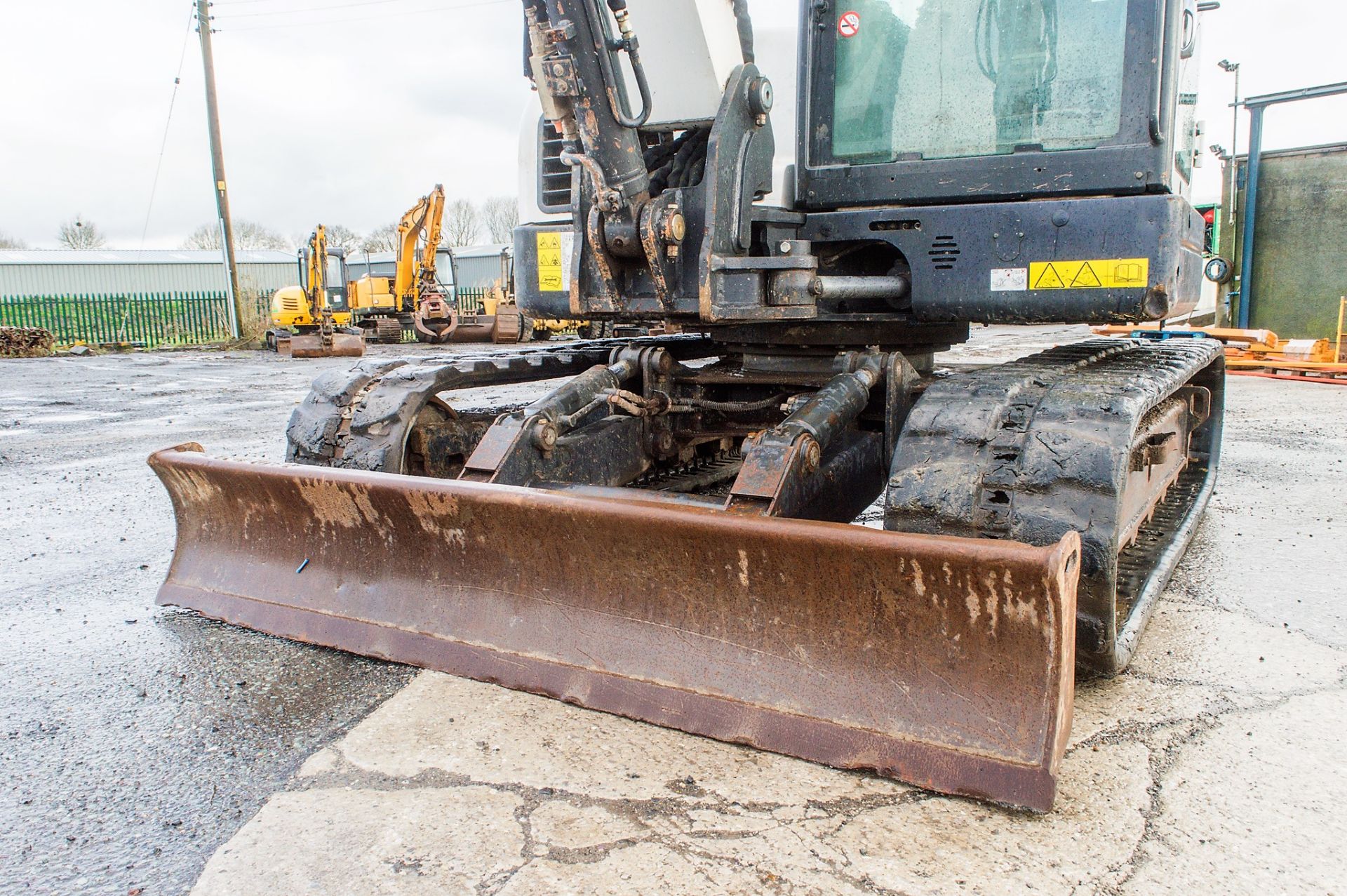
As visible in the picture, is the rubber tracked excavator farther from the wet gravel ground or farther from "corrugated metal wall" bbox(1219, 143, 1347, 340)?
"corrugated metal wall" bbox(1219, 143, 1347, 340)

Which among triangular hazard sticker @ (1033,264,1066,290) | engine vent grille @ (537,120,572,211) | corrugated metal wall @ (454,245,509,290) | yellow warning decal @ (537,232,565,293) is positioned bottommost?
triangular hazard sticker @ (1033,264,1066,290)

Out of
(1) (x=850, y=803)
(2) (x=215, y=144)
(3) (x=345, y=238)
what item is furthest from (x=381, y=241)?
(1) (x=850, y=803)

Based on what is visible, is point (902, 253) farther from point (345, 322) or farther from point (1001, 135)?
point (345, 322)

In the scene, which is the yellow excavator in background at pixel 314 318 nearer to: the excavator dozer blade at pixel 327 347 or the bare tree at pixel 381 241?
the excavator dozer blade at pixel 327 347

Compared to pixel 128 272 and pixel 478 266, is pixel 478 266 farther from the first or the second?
pixel 128 272

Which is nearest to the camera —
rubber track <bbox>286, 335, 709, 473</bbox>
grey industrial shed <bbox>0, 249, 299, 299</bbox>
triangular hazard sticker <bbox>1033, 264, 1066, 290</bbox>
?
triangular hazard sticker <bbox>1033, 264, 1066, 290</bbox>

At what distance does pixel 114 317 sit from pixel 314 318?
1322 cm

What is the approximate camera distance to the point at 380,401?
151 inches

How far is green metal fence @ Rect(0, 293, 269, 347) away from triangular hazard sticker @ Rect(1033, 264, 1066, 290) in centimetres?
3190

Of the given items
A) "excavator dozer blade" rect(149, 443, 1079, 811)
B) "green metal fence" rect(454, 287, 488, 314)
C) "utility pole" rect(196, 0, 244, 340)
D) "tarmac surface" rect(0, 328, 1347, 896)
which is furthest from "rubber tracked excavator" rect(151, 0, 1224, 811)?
"green metal fence" rect(454, 287, 488, 314)

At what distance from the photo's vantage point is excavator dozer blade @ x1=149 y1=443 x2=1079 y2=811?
2148 mm

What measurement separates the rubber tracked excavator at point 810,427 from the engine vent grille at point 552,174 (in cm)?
2

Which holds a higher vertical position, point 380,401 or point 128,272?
point 128,272

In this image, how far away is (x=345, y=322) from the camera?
25500mm
